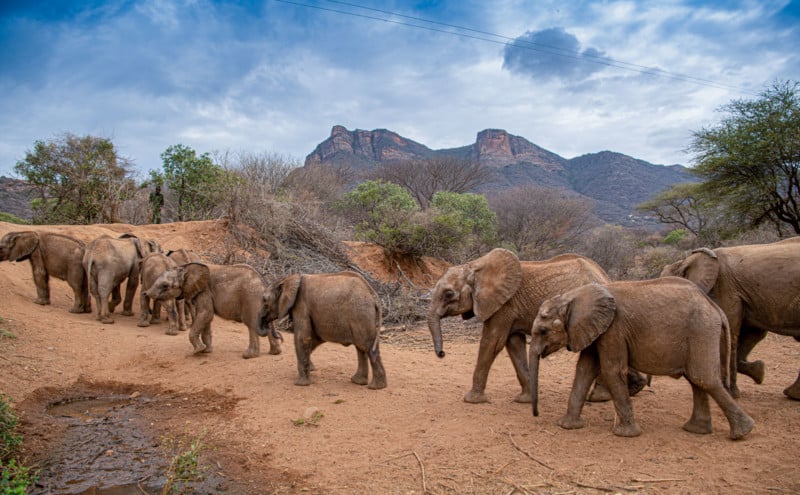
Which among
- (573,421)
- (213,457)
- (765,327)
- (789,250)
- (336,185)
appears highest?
(336,185)

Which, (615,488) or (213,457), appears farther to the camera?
(213,457)

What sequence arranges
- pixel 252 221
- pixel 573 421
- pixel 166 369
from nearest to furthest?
1. pixel 573 421
2. pixel 166 369
3. pixel 252 221

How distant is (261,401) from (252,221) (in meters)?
10.2

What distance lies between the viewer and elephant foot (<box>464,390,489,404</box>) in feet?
20.4

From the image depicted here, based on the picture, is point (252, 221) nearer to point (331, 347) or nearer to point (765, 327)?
point (331, 347)

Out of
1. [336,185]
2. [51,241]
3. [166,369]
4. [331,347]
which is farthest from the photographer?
[336,185]

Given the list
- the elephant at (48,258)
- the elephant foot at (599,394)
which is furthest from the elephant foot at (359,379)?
the elephant at (48,258)

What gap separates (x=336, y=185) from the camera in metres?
33.4

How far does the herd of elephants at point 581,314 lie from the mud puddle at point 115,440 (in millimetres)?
1579

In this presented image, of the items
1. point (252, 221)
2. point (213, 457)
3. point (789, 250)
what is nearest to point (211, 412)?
point (213, 457)

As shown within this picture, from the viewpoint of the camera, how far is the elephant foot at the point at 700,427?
498cm

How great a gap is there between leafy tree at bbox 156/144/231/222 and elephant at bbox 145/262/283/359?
34.2 feet

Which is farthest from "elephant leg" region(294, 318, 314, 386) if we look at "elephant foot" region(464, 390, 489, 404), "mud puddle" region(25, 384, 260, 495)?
"elephant foot" region(464, 390, 489, 404)

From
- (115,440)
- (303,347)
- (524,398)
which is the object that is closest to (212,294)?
(303,347)
